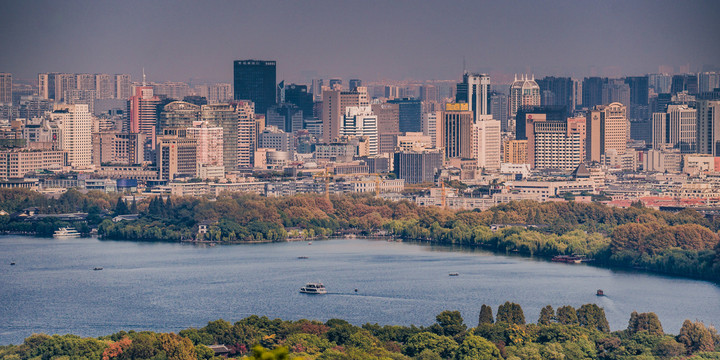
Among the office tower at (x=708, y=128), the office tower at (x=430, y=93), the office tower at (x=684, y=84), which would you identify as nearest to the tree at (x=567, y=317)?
the office tower at (x=708, y=128)

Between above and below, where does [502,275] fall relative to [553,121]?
below

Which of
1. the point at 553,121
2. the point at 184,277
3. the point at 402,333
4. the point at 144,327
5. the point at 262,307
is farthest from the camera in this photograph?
the point at 553,121

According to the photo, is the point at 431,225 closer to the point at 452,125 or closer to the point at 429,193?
the point at 429,193

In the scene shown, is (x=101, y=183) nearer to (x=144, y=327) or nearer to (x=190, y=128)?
(x=190, y=128)

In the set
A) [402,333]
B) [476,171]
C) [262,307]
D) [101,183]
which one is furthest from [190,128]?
[402,333]

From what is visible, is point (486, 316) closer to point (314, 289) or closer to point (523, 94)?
point (314, 289)

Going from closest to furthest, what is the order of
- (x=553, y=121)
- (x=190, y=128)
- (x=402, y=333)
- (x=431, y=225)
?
(x=402, y=333)
(x=431, y=225)
(x=190, y=128)
(x=553, y=121)

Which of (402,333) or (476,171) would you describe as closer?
(402,333)

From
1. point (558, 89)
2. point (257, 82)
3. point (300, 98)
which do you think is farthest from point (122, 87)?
point (558, 89)

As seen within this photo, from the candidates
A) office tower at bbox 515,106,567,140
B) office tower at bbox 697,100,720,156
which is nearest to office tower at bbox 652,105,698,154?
office tower at bbox 697,100,720,156
